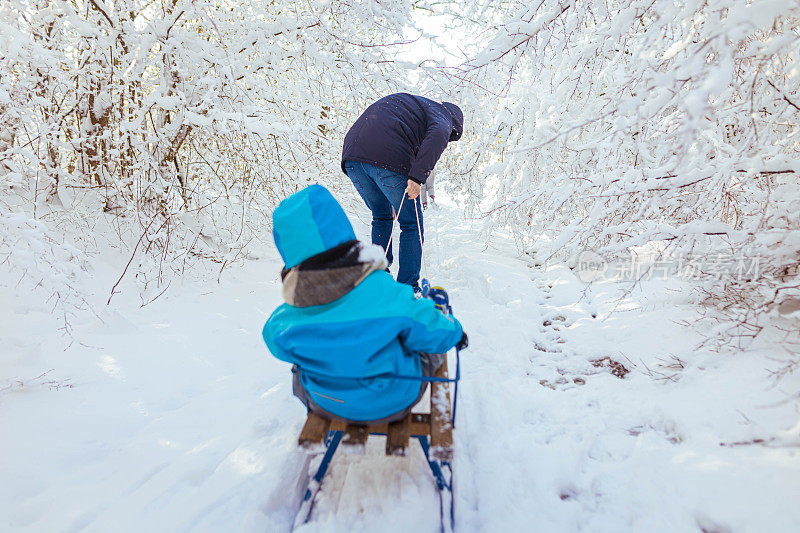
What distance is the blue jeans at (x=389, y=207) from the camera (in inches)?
112

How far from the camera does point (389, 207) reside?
3.20 m

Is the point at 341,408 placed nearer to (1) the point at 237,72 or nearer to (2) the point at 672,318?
(2) the point at 672,318

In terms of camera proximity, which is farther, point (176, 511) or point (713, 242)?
point (713, 242)

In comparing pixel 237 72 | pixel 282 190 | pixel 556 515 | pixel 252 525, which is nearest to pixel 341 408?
pixel 252 525

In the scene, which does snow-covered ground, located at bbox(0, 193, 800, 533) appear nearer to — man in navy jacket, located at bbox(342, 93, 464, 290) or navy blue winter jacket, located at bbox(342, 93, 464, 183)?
man in navy jacket, located at bbox(342, 93, 464, 290)

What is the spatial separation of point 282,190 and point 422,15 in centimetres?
388

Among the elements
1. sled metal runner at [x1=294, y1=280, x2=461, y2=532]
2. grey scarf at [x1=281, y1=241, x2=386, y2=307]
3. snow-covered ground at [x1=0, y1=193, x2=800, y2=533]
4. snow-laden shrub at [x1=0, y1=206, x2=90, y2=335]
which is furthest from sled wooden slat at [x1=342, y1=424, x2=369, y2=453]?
snow-laden shrub at [x1=0, y1=206, x2=90, y2=335]

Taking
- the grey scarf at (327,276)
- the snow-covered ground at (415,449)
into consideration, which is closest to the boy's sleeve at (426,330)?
the grey scarf at (327,276)

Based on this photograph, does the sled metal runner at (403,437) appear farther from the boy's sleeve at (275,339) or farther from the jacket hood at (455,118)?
the jacket hood at (455,118)

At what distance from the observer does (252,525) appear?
1459 millimetres

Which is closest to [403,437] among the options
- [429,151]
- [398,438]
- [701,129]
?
[398,438]

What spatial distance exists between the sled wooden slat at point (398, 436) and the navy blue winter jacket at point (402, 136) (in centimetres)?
171

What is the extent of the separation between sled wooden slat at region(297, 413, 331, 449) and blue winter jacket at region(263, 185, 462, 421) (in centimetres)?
6

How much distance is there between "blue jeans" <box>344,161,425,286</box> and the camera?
2836mm
